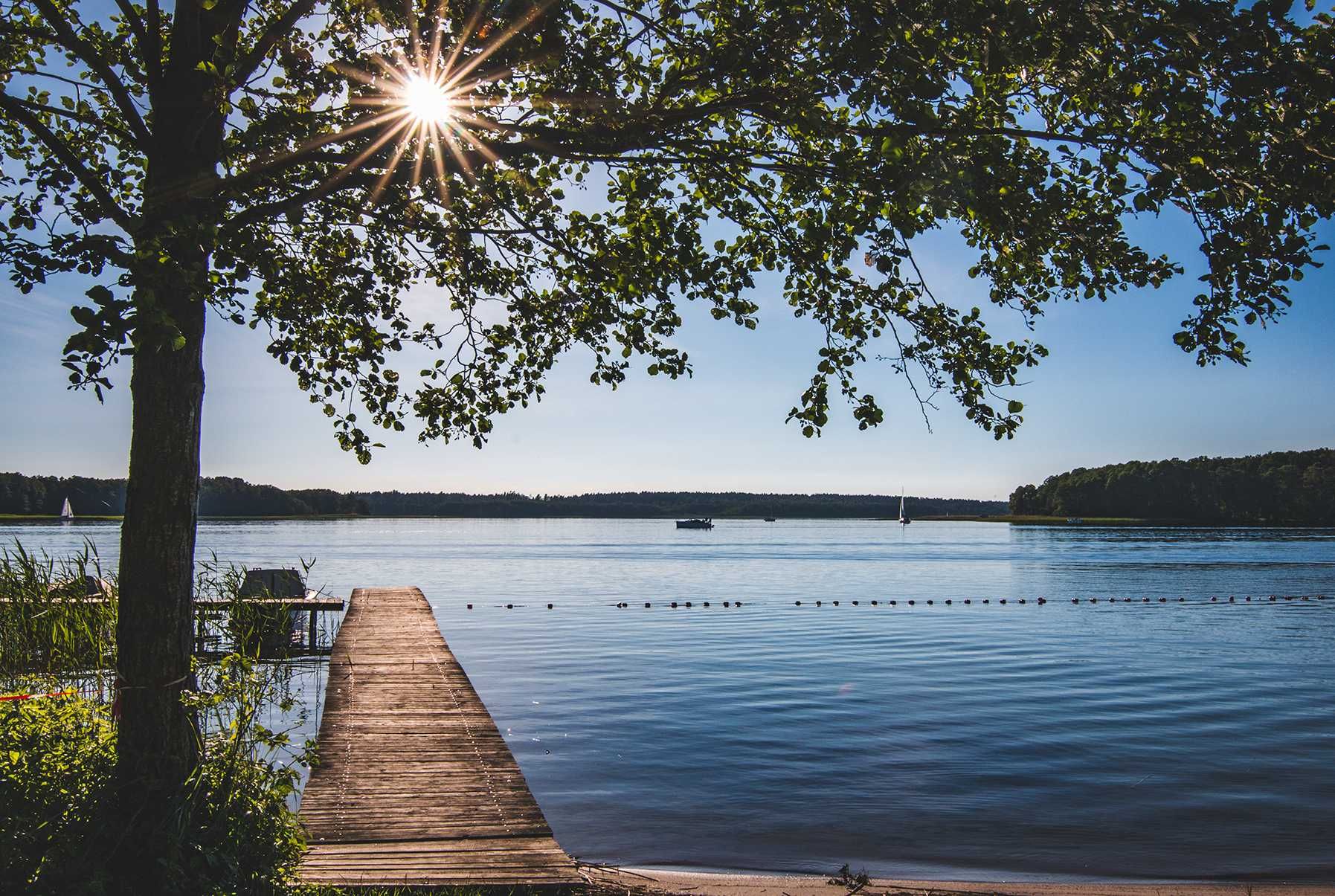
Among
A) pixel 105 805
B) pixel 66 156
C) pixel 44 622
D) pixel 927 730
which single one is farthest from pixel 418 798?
pixel 927 730

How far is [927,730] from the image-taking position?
598 inches

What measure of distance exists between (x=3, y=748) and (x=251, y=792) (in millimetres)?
1523

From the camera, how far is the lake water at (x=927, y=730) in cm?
1000

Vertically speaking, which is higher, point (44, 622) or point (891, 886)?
point (44, 622)

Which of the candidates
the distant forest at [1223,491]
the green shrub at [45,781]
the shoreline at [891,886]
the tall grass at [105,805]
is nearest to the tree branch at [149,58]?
the tall grass at [105,805]

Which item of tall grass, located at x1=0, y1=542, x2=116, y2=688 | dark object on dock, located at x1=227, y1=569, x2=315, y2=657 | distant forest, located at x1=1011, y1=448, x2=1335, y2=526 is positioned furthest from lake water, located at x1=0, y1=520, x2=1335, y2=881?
distant forest, located at x1=1011, y1=448, x2=1335, y2=526

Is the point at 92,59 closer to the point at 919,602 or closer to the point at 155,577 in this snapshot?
the point at 155,577

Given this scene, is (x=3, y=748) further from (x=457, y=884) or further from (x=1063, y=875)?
(x=1063, y=875)

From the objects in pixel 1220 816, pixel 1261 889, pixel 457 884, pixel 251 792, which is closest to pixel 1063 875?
pixel 1261 889

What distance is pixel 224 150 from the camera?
6648 millimetres

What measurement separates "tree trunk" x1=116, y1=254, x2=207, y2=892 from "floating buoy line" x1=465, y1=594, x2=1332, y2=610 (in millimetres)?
30987

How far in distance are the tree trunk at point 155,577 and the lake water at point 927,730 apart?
514 cm

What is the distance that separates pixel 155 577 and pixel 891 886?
5801 mm

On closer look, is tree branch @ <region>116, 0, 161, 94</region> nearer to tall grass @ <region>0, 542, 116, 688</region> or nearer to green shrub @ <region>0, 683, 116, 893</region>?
green shrub @ <region>0, 683, 116, 893</region>
